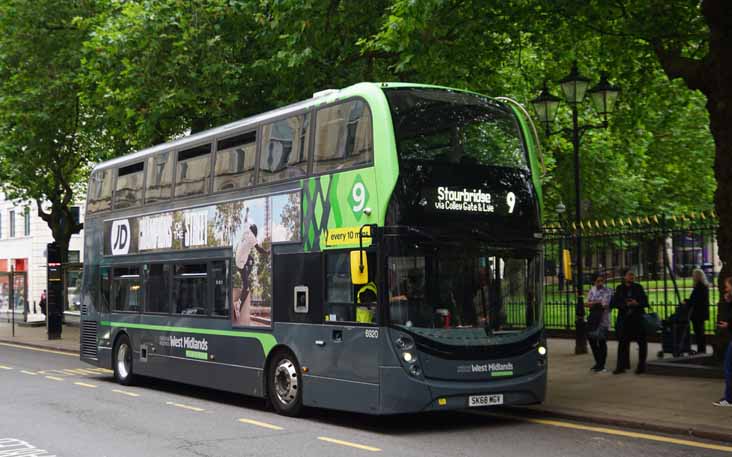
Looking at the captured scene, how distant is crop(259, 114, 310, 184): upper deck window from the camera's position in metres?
12.3

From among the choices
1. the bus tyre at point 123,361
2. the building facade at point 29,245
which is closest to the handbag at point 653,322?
the bus tyre at point 123,361

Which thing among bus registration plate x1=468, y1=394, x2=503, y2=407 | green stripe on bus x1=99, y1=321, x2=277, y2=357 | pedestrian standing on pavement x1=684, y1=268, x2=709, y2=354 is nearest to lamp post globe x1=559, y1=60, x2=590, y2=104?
pedestrian standing on pavement x1=684, y1=268, x2=709, y2=354

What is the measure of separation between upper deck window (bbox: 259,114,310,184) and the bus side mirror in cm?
187

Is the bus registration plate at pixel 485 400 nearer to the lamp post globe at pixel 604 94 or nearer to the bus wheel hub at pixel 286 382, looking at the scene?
the bus wheel hub at pixel 286 382

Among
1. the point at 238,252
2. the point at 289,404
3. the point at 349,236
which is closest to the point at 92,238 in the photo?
the point at 238,252

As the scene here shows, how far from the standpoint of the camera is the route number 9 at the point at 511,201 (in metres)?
11.5

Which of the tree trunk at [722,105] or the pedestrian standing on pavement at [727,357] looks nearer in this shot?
the pedestrian standing on pavement at [727,357]

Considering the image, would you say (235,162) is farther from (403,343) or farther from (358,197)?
(403,343)

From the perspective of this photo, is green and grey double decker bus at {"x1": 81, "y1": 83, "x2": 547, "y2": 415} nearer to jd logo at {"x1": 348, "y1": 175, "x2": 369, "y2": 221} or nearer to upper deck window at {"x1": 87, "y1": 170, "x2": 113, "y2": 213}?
jd logo at {"x1": 348, "y1": 175, "x2": 369, "y2": 221}

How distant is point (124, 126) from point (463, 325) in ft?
45.1

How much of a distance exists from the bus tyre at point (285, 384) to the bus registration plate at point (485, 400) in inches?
96.4

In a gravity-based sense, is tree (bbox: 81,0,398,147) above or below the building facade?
above

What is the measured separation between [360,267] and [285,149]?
2705mm

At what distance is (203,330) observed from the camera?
14.4 metres
